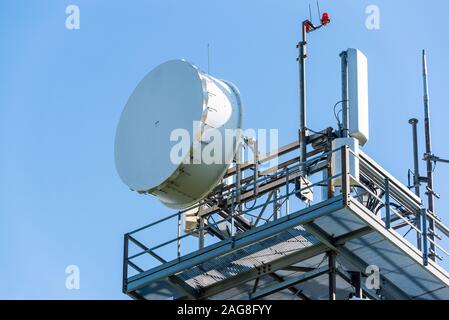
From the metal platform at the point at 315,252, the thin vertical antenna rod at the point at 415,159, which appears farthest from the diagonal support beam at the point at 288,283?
the thin vertical antenna rod at the point at 415,159

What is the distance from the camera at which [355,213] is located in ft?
119

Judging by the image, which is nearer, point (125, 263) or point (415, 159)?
point (125, 263)

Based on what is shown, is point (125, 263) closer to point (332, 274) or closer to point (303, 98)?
point (332, 274)

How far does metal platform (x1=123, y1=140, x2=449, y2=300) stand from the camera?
3694cm

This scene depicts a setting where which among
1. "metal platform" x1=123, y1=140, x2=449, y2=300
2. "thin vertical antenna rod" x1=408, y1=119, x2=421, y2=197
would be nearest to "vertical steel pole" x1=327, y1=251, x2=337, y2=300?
"metal platform" x1=123, y1=140, x2=449, y2=300

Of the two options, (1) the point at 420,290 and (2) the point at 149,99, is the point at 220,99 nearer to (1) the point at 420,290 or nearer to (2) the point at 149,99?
(2) the point at 149,99

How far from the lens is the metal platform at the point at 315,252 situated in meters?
36.9

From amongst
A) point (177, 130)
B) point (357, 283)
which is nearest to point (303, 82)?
point (177, 130)

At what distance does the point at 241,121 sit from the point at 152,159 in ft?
7.47

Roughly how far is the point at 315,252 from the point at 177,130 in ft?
14.0

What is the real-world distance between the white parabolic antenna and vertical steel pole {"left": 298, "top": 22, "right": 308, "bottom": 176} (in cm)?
146

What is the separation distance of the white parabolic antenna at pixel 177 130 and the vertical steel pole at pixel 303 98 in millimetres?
1457

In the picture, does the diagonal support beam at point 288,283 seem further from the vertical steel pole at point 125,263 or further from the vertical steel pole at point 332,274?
the vertical steel pole at point 125,263

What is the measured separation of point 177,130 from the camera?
38500 mm
